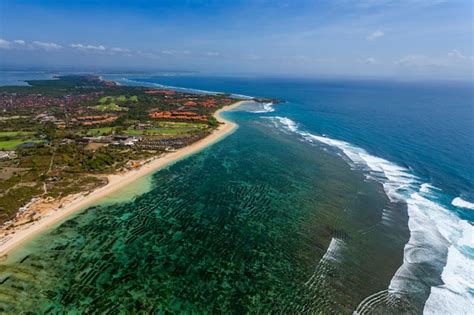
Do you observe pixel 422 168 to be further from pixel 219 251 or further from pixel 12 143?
pixel 12 143

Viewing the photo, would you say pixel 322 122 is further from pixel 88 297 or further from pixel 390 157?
pixel 88 297

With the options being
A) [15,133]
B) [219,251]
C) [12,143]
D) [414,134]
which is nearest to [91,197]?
[219,251]

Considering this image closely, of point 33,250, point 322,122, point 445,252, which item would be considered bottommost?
point 33,250

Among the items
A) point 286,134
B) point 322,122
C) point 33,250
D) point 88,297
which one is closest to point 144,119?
point 286,134

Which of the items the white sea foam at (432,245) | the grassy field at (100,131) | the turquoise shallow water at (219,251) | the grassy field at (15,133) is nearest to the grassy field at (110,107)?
the grassy field at (100,131)

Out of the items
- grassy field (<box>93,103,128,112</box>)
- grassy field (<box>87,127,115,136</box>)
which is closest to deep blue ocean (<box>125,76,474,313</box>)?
grassy field (<box>87,127,115,136</box>)

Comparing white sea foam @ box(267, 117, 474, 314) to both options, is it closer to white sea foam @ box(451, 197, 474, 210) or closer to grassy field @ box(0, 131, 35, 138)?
white sea foam @ box(451, 197, 474, 210)

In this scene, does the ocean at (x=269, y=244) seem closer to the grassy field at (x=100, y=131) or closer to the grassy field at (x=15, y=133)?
the grassy field at (x=100, y=131)
